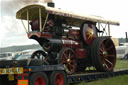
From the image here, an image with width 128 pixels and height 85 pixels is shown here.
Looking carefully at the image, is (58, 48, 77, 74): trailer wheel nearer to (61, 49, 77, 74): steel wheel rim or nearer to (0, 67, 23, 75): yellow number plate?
(61, 49, 77, 74): steel wheel rim

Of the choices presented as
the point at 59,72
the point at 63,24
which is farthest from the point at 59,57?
the point at 63,24

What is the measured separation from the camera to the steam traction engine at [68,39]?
8961mm

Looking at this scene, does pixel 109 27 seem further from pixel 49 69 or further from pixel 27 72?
pixel 27 72

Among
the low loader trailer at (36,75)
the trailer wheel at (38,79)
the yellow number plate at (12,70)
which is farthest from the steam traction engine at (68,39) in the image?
the yellow number plate at (12,70)

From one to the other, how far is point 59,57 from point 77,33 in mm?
1984

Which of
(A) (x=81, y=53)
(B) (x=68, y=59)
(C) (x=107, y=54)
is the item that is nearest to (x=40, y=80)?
(B) (x=68, y=59)

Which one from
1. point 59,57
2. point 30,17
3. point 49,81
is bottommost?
point 49,81

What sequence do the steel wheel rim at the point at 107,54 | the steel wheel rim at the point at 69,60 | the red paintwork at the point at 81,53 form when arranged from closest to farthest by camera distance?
the steel wheel rim at the point at 69,60 → the red paintwork at the point at 81,53 → the steel wheel rim at the point at 107,54

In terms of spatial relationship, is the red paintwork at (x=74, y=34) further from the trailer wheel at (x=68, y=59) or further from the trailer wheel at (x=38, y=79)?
the trailer wheel at (x=38, y=79)

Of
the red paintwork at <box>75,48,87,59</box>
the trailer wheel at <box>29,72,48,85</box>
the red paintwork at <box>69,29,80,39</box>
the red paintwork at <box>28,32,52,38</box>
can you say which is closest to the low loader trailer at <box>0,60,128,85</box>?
the trailer wheel at <box>29,72,48,85</box>

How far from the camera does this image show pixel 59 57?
8688mm

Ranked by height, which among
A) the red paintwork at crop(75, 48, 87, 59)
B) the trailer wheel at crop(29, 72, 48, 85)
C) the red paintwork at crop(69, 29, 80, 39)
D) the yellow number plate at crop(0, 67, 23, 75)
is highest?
the red paintwork at crop(69, 29, 80, 39)

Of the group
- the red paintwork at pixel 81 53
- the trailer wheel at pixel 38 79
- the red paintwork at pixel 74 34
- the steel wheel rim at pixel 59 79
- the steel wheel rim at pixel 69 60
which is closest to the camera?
the trailer wheel at pixel 38 79

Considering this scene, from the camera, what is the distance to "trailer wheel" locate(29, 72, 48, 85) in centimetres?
679
